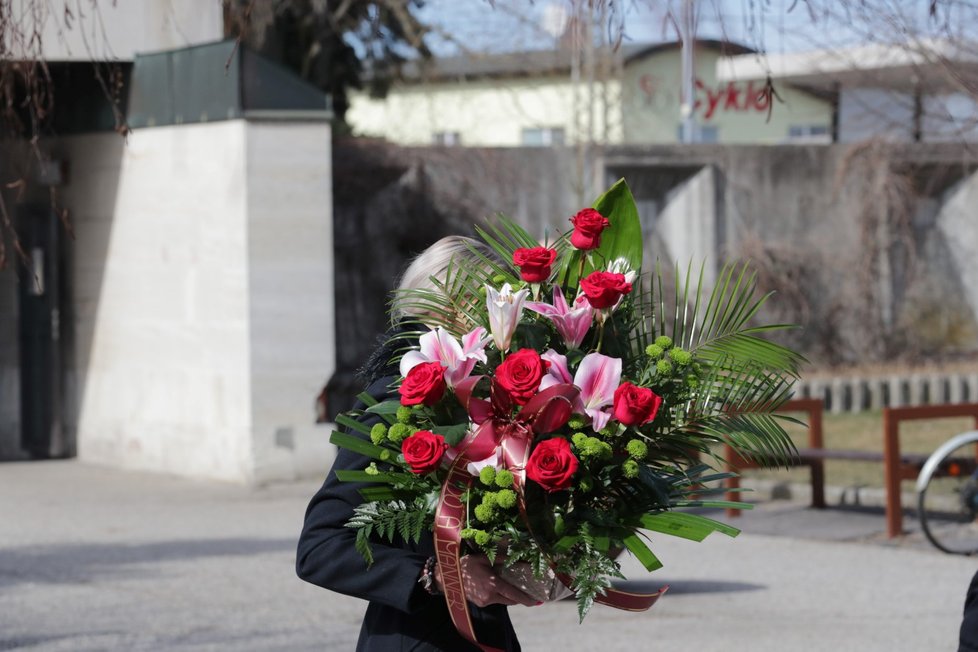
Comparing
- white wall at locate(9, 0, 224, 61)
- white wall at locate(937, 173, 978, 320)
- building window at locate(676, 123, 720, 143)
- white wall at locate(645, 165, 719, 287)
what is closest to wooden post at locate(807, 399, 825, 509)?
white wall at locate(9, 0, 224, 61)

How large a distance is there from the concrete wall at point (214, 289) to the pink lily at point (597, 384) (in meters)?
9.66

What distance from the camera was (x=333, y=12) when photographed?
1861cm

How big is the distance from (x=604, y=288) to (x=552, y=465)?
0.40m

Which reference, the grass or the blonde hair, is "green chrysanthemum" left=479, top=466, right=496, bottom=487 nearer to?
the blonde hair

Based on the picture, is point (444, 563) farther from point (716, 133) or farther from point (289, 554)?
point (716, 133)

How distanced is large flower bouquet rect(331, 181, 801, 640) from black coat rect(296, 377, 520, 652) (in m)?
0.06

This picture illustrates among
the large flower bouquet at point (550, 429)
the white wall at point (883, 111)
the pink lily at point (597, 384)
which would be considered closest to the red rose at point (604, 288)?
the large flower bouquet at point (550, 429)

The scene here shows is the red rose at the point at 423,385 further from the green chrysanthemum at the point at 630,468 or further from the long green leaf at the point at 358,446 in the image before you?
the green chrysanthemum at the point at 630,468

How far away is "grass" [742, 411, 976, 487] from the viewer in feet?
41.0

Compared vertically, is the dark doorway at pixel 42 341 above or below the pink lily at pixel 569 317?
below

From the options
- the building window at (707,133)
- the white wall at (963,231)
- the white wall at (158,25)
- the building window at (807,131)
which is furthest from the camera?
the building window at (707,133)

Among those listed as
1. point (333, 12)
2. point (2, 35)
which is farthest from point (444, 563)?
point (333, 12)

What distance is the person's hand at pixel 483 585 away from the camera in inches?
112

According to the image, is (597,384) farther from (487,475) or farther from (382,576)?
(382,576)
